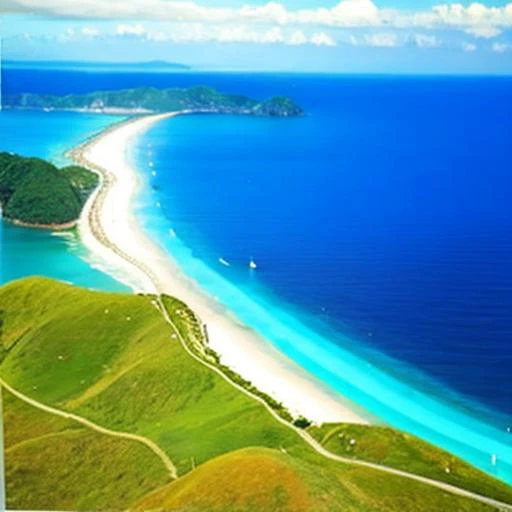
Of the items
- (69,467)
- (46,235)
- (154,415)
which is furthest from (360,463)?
(46,235)

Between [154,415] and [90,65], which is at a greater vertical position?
[90,65]

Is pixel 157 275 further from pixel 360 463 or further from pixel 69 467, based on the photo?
pixel 360 463

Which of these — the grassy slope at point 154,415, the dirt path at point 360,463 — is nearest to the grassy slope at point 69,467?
the grassy slope at point 154,415

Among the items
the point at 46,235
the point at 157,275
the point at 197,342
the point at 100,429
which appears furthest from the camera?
the point at 46,235

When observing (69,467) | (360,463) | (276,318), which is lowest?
(69,467)

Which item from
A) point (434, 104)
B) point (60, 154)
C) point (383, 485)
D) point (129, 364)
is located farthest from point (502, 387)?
point (60, 154)

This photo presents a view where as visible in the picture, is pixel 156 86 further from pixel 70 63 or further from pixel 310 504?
pixel 310 504

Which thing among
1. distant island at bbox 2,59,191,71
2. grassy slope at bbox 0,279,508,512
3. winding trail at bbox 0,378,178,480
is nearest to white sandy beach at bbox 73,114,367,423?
grassy slope at bbox 0,279,508,512

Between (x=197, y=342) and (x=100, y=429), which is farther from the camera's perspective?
(x=197, y=342)
